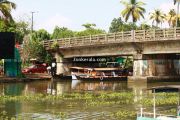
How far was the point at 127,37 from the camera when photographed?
5331 cm

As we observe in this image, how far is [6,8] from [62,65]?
16950mm

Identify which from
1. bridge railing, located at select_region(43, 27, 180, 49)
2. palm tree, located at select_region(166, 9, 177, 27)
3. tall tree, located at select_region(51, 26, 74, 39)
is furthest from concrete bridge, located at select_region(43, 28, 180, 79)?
tall tree, located at select_region(51, 26, 74, 39)

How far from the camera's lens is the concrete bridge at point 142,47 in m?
49.2

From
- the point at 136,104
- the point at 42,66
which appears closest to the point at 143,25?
the point at 42,66

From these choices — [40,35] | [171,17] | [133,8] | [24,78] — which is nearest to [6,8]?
[24,78]

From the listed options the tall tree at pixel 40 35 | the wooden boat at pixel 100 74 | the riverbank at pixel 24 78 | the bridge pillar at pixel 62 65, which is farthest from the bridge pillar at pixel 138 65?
the tall tree at pixel 40 35

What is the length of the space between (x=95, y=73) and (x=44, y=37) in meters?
19.1

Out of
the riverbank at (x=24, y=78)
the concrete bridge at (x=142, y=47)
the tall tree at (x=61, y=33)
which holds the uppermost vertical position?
the tall tree at (x=61, y=33)

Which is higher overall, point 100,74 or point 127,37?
point 127,37

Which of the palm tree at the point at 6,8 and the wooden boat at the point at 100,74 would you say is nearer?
the palm tree at the point at 6,8

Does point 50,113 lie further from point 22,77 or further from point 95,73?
point 95,73

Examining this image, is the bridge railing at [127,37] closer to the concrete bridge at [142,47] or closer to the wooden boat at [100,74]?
the concrete bridge at [142,47]

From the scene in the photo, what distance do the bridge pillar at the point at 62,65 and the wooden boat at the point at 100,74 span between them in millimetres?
3761

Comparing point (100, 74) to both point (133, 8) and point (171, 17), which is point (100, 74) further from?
point (171, 17)
